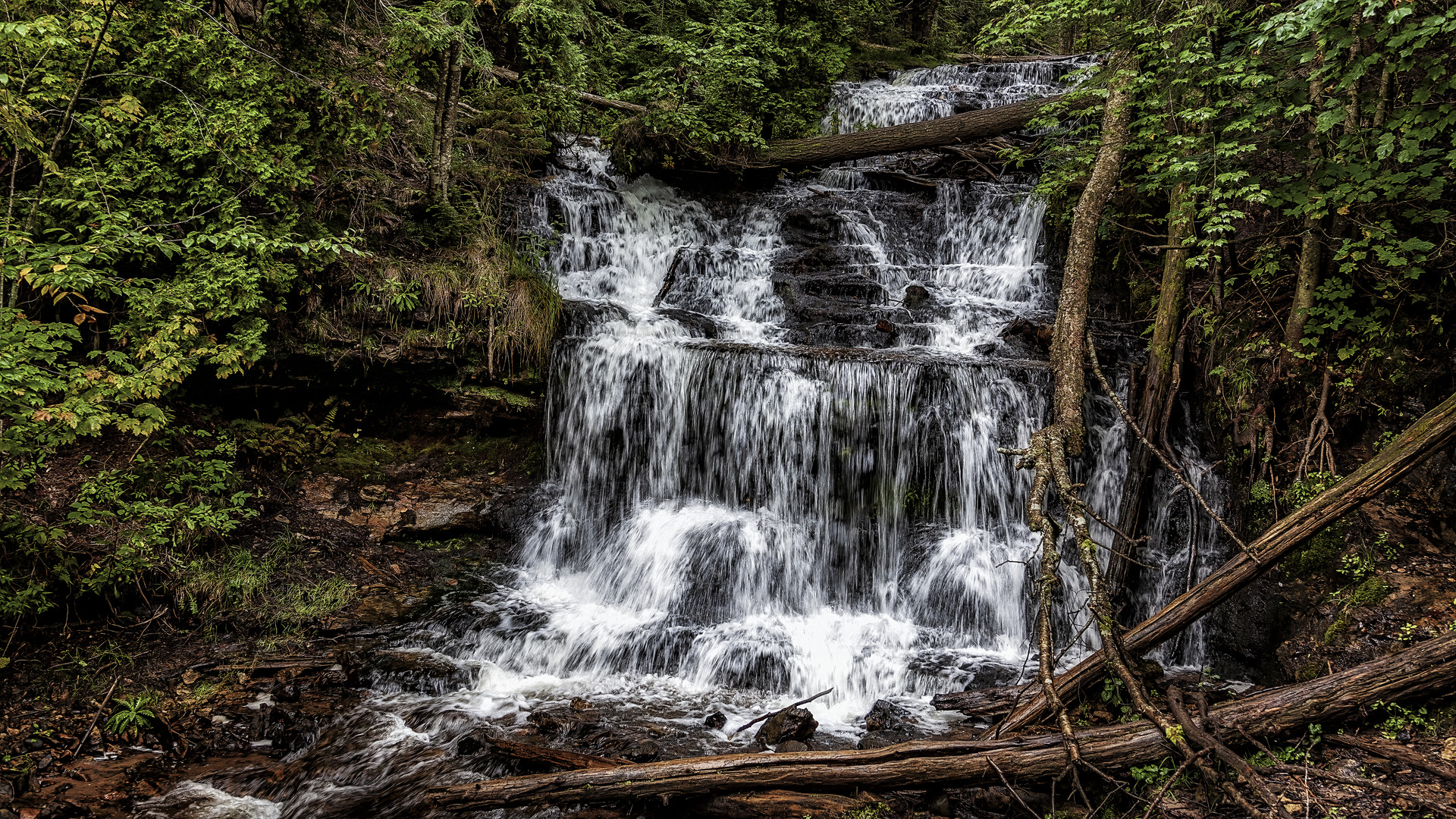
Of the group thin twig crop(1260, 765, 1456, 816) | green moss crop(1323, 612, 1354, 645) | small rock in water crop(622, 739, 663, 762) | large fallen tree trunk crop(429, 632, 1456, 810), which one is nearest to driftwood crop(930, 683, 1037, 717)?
large fallen tree trunk crop(429, 632, 1456, 810)

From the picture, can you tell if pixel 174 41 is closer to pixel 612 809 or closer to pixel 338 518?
pixel 338 518

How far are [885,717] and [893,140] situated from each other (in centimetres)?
978

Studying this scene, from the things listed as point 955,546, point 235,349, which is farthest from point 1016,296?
point 235,349

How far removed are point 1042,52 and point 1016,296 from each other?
16.9m

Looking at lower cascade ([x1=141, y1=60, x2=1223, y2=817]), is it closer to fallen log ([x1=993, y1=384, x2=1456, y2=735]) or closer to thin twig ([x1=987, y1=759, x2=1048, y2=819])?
fallen log ([x1=993, y1=384, x2=1456, y2=735])

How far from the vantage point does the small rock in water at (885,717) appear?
16.6 ft

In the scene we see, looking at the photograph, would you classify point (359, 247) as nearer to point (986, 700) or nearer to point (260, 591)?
point (260, 591)

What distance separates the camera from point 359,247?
7.41 metres

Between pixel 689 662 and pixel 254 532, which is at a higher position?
pixel 254 532

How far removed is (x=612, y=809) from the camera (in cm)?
392

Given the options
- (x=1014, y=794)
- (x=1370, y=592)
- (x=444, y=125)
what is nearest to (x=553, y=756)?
(x=1014, y=794)

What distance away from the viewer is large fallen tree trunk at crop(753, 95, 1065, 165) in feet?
38.5

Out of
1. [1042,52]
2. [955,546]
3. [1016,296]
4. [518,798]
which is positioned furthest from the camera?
[1042,52]

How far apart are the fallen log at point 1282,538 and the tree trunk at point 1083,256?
5.94ft
